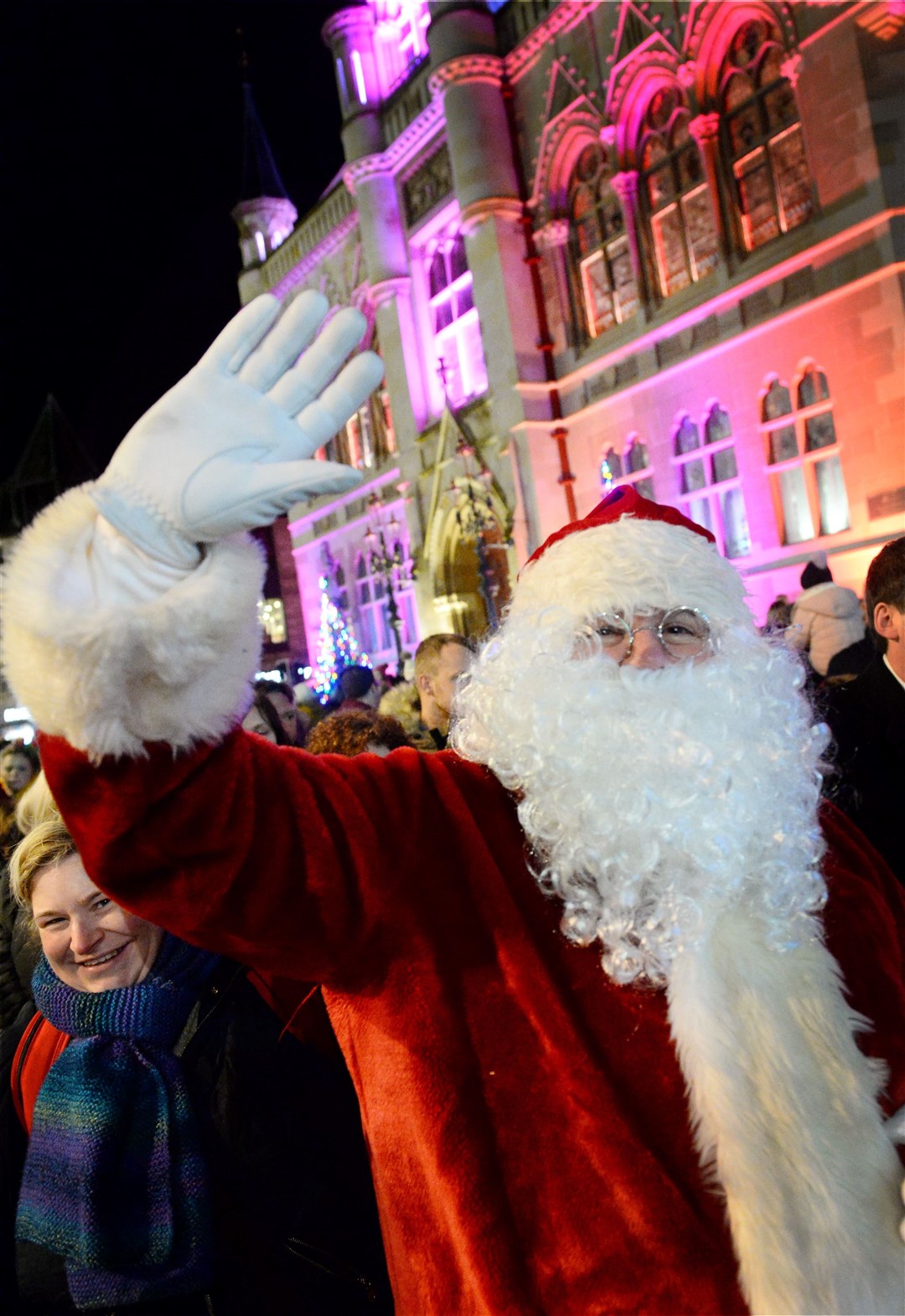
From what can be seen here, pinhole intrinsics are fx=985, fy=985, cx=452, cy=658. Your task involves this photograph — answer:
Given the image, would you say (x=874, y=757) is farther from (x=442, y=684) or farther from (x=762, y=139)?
(x=762, y=139)

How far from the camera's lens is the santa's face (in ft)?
5.47

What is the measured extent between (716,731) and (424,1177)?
2.92 ft

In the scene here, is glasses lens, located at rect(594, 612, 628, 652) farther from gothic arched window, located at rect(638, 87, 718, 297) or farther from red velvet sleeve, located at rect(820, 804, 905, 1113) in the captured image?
gothic arched window, located at rect(638, 87, 718, 297)

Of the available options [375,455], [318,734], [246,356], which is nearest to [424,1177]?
[246,356]

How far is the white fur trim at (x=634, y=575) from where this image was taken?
1938mm

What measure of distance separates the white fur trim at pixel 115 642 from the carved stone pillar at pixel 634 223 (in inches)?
516

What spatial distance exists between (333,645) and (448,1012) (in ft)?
64.5

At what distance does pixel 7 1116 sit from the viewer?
214 cm

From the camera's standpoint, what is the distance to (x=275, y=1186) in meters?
1.92

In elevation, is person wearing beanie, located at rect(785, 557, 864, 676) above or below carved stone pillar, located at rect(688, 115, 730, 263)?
below

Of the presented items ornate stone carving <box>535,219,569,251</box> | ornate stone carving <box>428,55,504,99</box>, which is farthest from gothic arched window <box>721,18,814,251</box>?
ornate stone carving <box>428,55,504,99</box>

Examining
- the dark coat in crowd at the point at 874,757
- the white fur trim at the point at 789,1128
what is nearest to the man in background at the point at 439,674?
the dark coat in crowd at the point at 874,757

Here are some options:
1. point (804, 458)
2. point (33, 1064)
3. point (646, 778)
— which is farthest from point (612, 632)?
point (804, 458)

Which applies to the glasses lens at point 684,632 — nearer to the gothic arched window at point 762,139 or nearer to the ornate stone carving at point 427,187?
the gothic arched window at point 762,139
